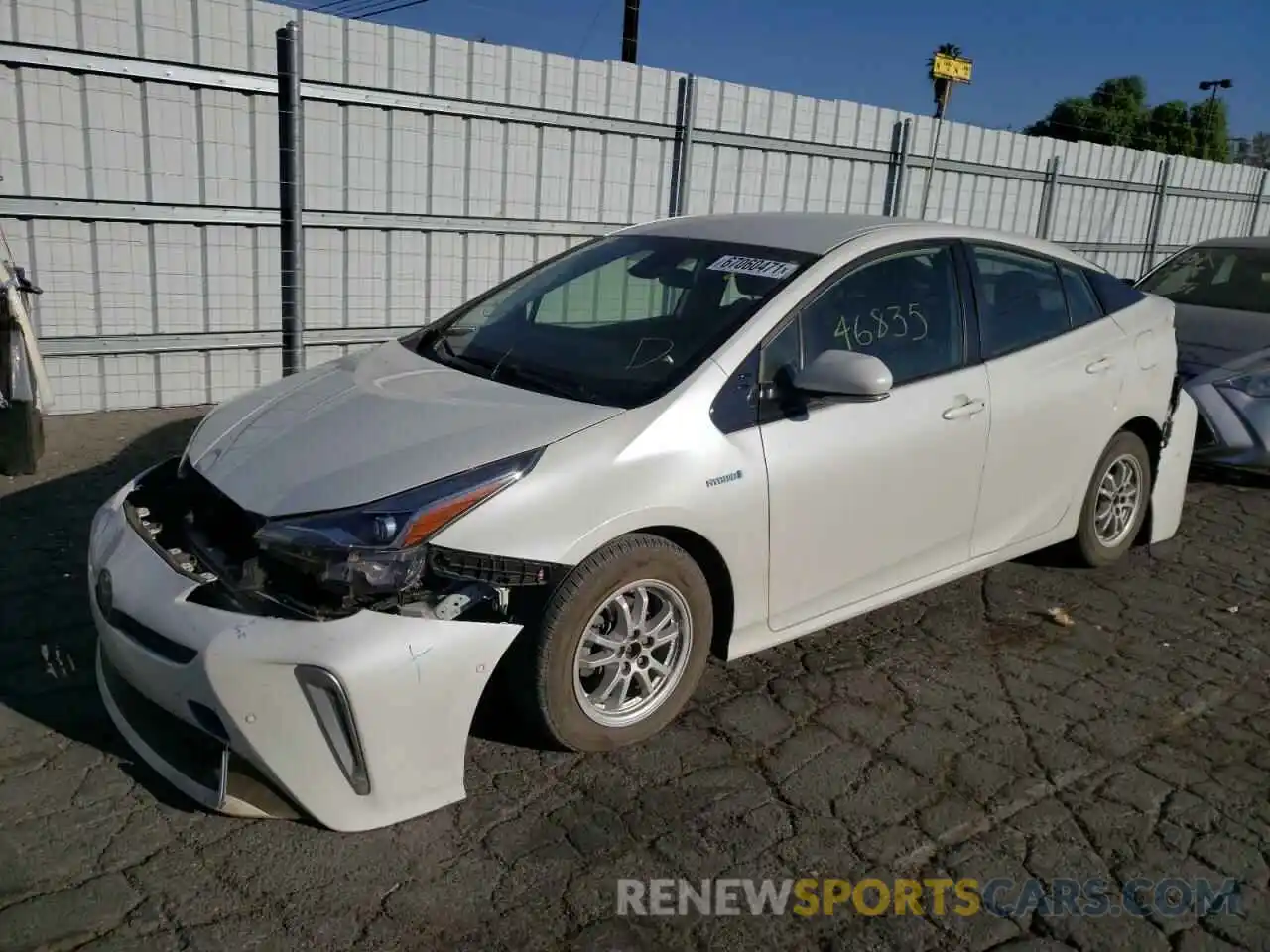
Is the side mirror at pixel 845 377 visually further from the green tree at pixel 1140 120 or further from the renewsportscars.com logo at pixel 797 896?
the green tree at pixel 1140 120

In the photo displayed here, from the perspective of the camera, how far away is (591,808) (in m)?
3.14

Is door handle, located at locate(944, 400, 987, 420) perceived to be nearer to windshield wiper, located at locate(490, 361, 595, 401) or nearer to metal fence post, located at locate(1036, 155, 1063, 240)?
windshield wiper, located at locate(490, 361, 595, 401)

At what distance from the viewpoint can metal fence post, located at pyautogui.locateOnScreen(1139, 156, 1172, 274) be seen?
15070 mm

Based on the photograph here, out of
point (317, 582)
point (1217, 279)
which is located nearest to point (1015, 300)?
point (317, 582)

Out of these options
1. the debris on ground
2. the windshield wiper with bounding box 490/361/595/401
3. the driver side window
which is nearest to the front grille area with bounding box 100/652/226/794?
the windshield wiper with bounding box 490/361/595/401

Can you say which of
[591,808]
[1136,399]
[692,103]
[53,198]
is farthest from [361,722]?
[692,103]

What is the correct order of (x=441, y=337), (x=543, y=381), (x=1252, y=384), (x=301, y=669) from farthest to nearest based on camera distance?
(x=1252, y=384)
(x=441, y=337)
(x=543, y=381)
(x=301, y=669)

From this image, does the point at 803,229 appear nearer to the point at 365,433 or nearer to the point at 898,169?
the point at 365,433

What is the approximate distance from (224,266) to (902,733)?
5.49 m

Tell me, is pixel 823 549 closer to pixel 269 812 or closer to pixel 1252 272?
pixel 269 812

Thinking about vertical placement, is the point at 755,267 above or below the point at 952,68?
below

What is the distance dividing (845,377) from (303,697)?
1.90 metres

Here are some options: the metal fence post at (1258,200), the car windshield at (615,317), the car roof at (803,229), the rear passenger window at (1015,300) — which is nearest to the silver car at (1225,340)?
the rear passenger window at (1015,300)

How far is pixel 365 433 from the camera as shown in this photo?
10.7 ft
